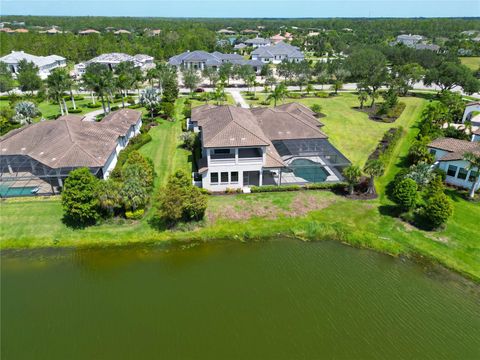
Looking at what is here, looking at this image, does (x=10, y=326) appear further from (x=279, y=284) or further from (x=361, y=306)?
(x=361, y=306)

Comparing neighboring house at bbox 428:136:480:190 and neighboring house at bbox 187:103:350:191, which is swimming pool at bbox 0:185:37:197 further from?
neighboring house at bbox 428:136:480:190

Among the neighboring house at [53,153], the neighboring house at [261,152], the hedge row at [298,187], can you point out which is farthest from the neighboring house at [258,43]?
the hedge row at [298,187]

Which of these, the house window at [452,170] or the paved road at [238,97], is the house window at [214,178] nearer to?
the house window at [452,170]

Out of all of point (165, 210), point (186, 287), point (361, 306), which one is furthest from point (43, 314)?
point (361, 306)

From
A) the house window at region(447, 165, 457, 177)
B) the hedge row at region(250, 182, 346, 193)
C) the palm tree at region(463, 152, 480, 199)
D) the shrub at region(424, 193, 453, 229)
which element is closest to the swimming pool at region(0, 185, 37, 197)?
the hedge row at region(250, 182, 346, 193)

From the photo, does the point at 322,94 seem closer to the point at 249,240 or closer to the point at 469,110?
the point at 469,110

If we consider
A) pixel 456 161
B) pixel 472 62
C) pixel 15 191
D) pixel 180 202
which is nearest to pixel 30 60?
pixel 15 191

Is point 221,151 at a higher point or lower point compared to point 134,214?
higher
